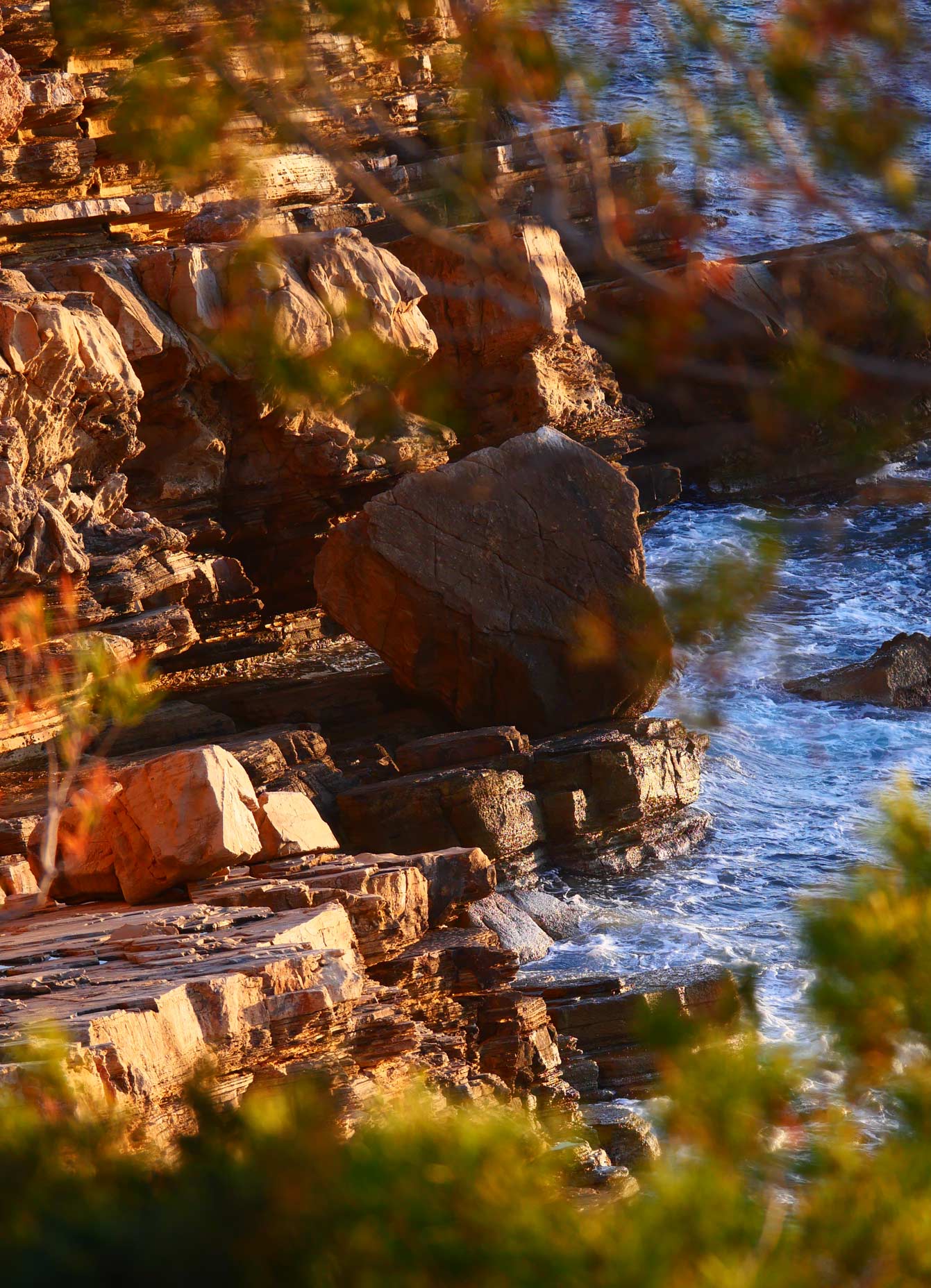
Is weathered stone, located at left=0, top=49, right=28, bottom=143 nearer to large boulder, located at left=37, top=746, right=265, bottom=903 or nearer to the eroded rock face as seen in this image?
the eroded rock face

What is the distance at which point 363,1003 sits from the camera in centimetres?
825

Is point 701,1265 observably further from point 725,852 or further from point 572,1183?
point 725,852

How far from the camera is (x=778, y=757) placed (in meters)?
17.4

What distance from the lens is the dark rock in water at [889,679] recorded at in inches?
730

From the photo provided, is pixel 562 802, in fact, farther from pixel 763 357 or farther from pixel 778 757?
pixel 763 357

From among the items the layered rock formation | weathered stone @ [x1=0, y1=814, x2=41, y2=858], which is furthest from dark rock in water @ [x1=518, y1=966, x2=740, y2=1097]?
weathered stone @ [x1=0, y1=814, x2=41, y2=858]

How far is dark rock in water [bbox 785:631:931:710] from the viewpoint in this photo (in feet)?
60.8

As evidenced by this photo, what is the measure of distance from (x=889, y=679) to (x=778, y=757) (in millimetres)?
2167

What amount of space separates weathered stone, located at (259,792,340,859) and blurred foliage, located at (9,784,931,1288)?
25.3 feet

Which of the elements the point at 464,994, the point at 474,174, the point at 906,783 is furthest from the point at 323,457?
the point at 906,783

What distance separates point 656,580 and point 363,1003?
1451cm

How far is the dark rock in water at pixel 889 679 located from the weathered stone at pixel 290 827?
9571mm

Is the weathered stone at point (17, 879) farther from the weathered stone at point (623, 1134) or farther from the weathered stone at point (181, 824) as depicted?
the weathered stone at point (623, 1134)

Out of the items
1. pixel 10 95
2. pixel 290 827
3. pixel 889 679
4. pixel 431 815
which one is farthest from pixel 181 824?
pixel 10 95
